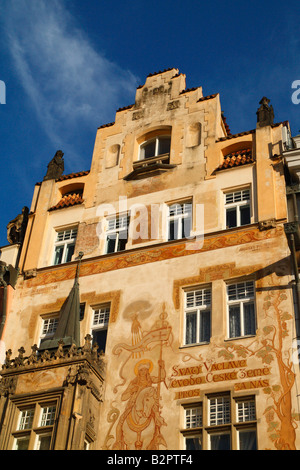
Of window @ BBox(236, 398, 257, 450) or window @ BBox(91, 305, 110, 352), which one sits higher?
window @ BBox(91, 305, 110, 352)

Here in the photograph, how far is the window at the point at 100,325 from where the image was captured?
22.8 meters

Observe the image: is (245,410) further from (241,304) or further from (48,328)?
(48,328)

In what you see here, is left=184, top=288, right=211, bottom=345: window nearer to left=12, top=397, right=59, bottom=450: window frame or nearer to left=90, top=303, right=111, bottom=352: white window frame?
left=90, top=303, right=111, bottom=352: white window frame

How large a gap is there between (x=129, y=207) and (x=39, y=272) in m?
4.10

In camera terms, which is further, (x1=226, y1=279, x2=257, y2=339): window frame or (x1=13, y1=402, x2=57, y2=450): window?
(x1=226, y1=279, x2=257, y2=339): window frame

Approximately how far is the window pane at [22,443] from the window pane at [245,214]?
32.9 feet

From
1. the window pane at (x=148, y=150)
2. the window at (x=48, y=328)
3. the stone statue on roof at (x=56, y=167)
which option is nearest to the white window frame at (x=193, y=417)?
the window at (x=48, y=328)

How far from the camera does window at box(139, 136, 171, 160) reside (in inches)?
1108

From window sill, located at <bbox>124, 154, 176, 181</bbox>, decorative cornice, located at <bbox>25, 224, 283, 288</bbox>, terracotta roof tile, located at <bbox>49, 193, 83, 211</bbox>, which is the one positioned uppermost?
window sill, located at <bbox>124, 154, 176, 181</bbox>

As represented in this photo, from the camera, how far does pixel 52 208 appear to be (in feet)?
90.9

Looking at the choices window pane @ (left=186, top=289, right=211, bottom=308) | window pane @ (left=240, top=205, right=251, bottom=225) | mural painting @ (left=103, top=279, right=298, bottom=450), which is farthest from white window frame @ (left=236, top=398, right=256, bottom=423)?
window pane @ (left=240, top=205, right=251, bottom=225)

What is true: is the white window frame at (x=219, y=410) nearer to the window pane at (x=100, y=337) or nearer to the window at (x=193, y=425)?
the window at (x=193, y=425)
